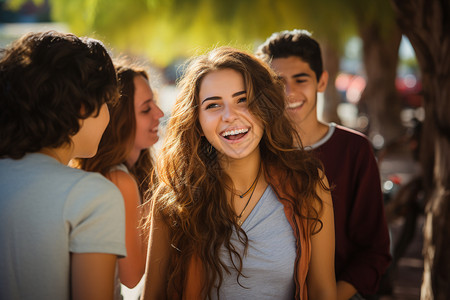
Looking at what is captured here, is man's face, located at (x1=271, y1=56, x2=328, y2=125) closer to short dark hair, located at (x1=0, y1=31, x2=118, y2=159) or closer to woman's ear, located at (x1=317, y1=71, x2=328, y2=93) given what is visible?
woman's ear, located at (x1=317, y1=71, x2=328, y2=93)

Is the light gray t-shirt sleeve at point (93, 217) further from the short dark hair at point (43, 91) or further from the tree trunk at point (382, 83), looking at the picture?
the tree trunk at point (382, 83)

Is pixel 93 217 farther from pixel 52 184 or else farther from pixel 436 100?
pixel 436 100

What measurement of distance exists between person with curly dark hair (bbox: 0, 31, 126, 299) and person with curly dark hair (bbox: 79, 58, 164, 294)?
0.83 metres

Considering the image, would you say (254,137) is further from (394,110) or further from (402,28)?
(394,110)

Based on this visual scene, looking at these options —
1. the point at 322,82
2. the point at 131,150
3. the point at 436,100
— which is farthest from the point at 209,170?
the point at 436,100

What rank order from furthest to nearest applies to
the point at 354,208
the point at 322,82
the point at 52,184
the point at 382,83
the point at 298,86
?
the point at 382,83 → the point at 322,82 → the point at 298,86 → the point at 354,208 → the point at 52,184

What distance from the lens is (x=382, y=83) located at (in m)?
9.97

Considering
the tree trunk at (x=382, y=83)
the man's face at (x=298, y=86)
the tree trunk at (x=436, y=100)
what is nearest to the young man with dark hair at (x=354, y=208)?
the man's face at (x=298, y=86)

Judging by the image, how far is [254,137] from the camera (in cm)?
222

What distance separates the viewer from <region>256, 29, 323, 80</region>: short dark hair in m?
2.88

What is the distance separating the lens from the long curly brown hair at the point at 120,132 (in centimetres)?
252

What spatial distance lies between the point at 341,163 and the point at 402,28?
105cm

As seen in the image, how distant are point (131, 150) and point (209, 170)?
0.62 meters

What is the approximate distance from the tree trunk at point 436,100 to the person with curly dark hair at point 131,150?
1611mm
